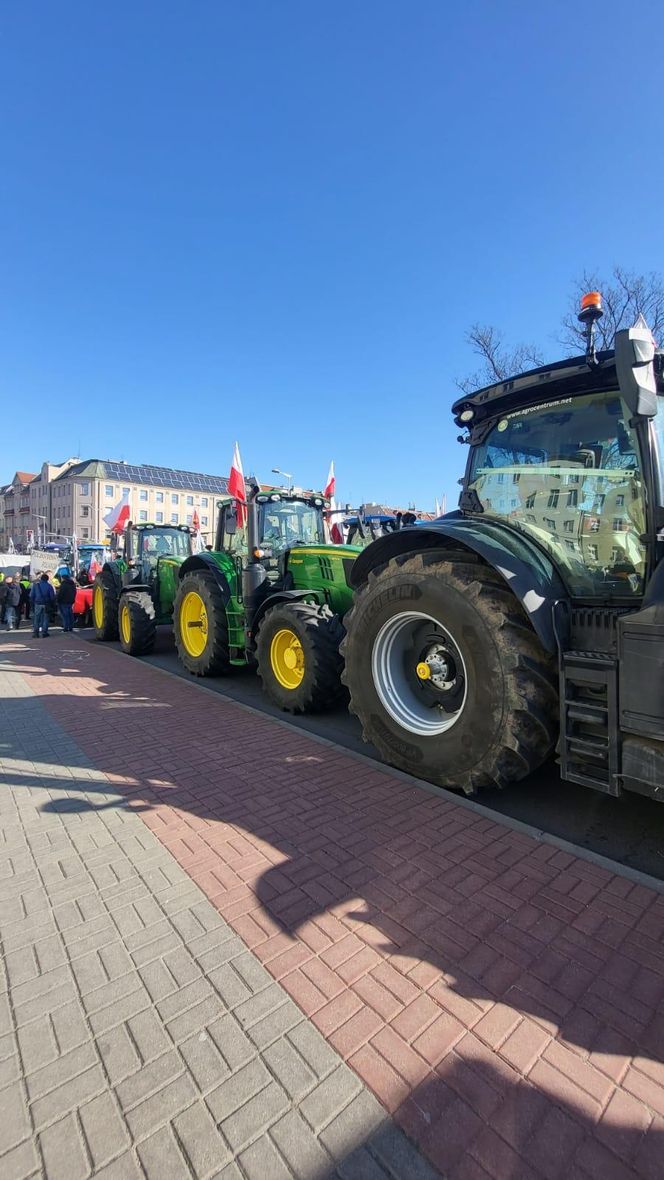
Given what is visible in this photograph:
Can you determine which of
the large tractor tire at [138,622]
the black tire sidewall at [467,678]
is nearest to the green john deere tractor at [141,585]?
the large tractor tire at [138,622]

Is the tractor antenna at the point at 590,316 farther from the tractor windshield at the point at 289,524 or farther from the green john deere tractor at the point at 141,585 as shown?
the green john deere tractor at the point at 141,585

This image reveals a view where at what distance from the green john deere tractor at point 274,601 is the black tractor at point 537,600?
1.11m

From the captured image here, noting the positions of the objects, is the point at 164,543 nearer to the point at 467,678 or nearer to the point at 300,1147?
the point at 467,678

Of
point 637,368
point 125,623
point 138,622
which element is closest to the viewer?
point 637,368

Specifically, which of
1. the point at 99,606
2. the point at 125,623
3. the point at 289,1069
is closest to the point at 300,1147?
Answer: the point at 289,1069

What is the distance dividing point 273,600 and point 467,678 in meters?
3.24

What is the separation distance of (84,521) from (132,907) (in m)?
76.7

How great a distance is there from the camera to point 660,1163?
1.45 m

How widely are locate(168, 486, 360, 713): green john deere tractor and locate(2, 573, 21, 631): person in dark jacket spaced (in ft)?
30.6

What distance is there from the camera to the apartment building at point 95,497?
71.4 metres

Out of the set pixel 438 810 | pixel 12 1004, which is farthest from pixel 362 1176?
pixel 438 810

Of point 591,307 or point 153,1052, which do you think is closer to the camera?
point 153,1052

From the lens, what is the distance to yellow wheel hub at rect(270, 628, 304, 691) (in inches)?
232

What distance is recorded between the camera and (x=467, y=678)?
11.1ft
